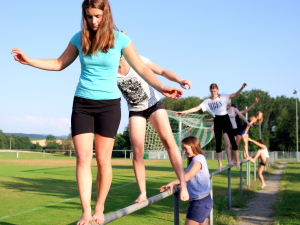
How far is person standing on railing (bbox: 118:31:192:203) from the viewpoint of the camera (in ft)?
16.1

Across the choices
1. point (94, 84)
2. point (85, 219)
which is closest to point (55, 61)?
point (94, 84)

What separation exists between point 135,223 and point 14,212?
3.52 metres

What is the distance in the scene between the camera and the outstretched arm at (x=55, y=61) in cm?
357

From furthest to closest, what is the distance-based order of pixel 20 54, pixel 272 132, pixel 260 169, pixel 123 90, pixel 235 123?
pixel 272 132
pixel 260 169
pixel 235 123
pixel 123 90
pixel 20 54

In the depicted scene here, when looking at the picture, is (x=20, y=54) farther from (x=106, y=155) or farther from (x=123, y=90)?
(x=123, y=90)

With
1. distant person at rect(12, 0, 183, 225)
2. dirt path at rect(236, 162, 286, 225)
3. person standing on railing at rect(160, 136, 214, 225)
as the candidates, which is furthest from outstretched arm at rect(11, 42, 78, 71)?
dirt path at rect(236, 162, 286, 225)

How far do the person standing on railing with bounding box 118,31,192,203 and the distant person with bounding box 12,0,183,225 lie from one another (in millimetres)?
1203

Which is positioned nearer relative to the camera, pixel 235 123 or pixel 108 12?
pixel 108 12

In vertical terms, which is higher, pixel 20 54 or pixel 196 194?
pixel 20 54

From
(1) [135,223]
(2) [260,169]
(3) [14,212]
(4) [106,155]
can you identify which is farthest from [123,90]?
(2) [260,169]

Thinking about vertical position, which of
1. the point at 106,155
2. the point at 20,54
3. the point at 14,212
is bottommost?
the point at 14,212

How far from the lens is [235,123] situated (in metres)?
13.2

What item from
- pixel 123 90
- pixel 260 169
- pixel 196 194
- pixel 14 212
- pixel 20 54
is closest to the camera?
pixel 20 54

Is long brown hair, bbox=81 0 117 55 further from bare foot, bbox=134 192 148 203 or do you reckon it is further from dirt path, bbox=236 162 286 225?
dirt path, bbox=236 162 286 225
